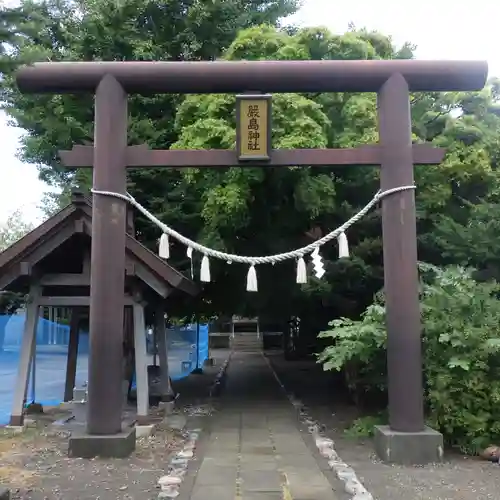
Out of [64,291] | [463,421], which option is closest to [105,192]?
[64,291]

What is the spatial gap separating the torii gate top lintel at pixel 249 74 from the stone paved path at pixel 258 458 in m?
5.13

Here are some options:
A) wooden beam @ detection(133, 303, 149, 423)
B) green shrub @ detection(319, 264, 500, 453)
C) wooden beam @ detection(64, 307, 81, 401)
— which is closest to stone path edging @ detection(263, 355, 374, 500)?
green shrub @ detection(319, 264, 500, 453)

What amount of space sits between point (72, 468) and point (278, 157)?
4822 millimetres

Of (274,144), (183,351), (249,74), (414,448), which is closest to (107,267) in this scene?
(249,74)

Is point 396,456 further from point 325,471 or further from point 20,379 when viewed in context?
point 20,379

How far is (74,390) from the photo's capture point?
41.9 feet

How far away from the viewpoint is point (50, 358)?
762 inches

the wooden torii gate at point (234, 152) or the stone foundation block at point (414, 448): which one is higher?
the wooden torii gate at point (234, 152)

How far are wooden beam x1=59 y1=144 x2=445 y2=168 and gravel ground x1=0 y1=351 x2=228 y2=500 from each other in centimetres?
397

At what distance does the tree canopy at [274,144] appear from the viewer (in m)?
11.0

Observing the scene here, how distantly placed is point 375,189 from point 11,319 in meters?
10.8

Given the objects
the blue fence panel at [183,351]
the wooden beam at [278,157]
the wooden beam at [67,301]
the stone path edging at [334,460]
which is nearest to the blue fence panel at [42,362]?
the wooden beam at [67,301]

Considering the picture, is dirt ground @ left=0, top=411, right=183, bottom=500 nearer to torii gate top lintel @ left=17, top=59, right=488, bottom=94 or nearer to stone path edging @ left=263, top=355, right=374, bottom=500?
stone path edging @ left=263, top=355, right=374, bottom=500

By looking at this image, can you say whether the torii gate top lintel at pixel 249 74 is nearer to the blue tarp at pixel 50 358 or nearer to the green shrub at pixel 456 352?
the green shrub at pixel 456 352
